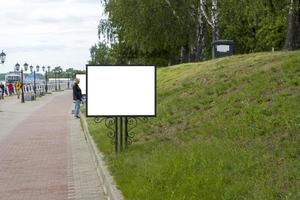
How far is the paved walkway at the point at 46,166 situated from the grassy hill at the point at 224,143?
0.53m

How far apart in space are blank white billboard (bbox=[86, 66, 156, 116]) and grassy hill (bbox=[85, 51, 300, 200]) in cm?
70

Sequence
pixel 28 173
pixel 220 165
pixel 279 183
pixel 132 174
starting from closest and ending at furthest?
pixel 279 183
pixel 220 165
pixel 132 174
pixel 28 173

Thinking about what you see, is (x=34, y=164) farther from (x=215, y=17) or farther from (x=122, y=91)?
(x=215, y=17)

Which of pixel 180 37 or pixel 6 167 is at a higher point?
pixel 180 37

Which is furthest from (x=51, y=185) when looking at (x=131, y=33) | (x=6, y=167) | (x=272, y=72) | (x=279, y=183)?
(x=131, y=33)

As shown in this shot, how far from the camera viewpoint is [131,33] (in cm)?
4212

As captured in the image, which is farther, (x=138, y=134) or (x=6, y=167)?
(x=138, y=134)

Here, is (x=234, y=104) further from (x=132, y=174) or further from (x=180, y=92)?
(x=180, y=92)

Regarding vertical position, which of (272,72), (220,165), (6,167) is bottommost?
(6,167)

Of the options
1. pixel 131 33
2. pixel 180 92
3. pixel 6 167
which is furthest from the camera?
pixel 131 33

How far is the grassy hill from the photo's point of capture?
666 centimetres

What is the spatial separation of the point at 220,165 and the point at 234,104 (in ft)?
12.4

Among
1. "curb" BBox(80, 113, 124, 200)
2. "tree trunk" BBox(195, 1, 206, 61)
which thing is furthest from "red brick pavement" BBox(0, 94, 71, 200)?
"tree trunk" BBox(195, 1, 206, 61)

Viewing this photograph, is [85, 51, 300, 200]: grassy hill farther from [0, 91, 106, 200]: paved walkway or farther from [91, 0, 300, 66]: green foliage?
[91, 0, 300, 66]: green foliage
